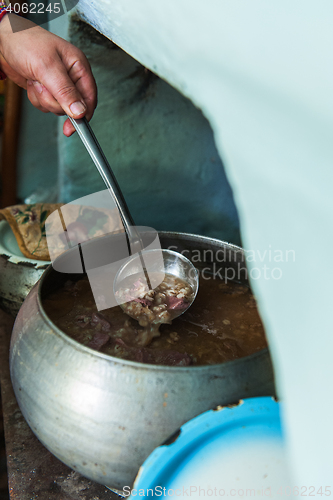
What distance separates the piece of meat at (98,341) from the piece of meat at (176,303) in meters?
0.23

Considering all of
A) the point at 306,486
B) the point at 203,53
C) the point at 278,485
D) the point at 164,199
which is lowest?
the point at 164,199

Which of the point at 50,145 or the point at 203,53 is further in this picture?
the point at 50,145

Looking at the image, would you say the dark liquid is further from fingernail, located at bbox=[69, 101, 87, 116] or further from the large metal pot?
fingernail, located at bbox=[69, 101, 87, 116]

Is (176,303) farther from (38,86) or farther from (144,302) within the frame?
(38,86)

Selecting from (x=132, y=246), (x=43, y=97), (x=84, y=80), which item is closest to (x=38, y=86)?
(x=43, y=97)

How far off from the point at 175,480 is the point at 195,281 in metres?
0.66

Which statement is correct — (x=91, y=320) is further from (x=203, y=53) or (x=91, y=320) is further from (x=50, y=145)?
(x=50, y=145)

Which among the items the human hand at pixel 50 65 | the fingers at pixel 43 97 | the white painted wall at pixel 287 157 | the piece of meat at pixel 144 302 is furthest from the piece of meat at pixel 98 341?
the fingers at pixel 43 97

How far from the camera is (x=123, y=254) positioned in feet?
4.55

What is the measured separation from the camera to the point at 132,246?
133 cm

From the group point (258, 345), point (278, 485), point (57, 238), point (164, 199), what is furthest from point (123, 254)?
point (164, 199)

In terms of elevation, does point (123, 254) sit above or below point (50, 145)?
above

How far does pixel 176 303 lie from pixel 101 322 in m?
0.23

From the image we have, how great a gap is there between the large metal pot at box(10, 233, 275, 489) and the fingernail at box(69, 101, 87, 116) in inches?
26.0
